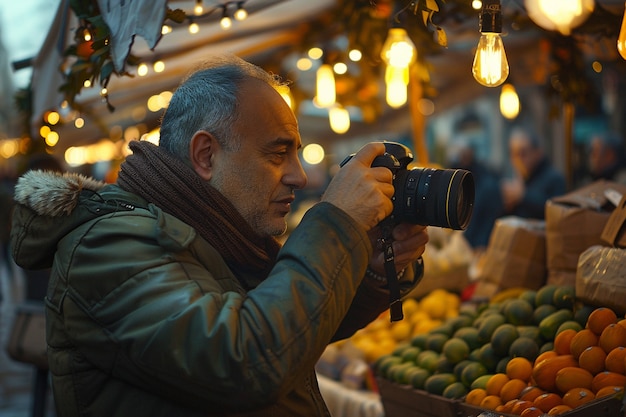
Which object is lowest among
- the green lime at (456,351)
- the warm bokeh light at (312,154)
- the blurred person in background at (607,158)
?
the warm bokeh light at (312,154)

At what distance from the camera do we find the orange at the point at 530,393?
7.86ft

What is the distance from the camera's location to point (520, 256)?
11.9 feet

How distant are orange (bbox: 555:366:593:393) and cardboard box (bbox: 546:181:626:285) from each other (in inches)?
35.7

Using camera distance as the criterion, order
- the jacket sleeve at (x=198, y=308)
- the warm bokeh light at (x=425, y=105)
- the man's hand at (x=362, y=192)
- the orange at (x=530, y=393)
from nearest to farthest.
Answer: the jacket sleeve at (x=198, y=308) → the man's hand at (x=362, y=192) → the orange at (x=530, y=393) → the warm bokeh light at (x=425, y=105)

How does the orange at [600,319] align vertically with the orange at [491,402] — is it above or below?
above

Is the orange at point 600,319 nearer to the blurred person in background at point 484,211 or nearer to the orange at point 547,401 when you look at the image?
the orange at point 547,401

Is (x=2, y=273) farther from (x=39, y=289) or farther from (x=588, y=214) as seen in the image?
(x=588, y=214)

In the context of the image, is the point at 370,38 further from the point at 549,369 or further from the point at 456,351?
the point at 549,369

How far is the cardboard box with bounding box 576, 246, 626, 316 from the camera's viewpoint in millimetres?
2463

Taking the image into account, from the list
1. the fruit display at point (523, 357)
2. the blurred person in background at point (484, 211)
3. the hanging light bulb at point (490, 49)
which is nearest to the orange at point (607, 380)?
the fruit display at point (523, 357)

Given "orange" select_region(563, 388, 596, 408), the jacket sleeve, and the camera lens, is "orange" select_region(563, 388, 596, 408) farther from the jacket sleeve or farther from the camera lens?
the jacket sleeve

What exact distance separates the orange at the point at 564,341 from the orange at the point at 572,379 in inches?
5.9

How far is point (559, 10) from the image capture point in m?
3.00

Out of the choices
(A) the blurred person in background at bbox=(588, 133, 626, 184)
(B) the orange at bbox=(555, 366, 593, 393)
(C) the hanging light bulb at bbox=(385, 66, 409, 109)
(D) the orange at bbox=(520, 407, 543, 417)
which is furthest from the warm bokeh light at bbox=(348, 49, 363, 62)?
(A) the blurred person in background at bbox=(588, 133, 626, 184)
